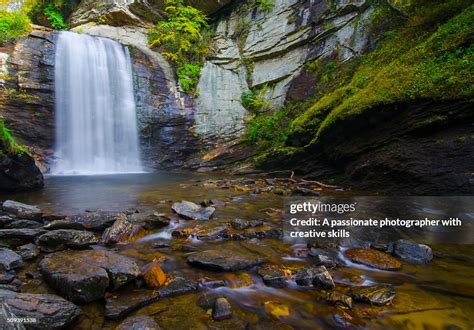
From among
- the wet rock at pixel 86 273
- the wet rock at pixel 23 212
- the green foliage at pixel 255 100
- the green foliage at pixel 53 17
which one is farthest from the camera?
the green foliage at pixel 53 17

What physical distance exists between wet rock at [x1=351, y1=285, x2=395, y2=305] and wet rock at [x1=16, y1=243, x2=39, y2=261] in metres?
3.12

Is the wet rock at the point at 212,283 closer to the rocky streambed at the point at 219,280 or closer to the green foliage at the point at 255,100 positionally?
the rocky streambed at the point at 219,280

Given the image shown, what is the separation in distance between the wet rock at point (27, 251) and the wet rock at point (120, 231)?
0.68m

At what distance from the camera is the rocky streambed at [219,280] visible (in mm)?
1875

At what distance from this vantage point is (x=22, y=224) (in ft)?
11.9

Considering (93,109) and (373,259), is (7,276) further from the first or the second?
(93,109)

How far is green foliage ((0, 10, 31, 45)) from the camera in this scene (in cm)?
1313

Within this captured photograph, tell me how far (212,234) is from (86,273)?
1705 millimetres

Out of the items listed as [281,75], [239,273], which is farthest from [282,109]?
[239,273]

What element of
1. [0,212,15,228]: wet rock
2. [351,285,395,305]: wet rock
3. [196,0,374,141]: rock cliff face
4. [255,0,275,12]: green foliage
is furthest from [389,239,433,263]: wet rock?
[255,0,275,12]: green foliage

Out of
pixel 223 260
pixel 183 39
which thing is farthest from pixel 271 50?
pixel 223 260

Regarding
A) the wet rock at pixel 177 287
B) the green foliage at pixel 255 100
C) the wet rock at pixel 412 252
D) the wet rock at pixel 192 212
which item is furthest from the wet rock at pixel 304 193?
the green foliage at pixel 255 100

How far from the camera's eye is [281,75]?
15594 mm

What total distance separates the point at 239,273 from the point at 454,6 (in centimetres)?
861
